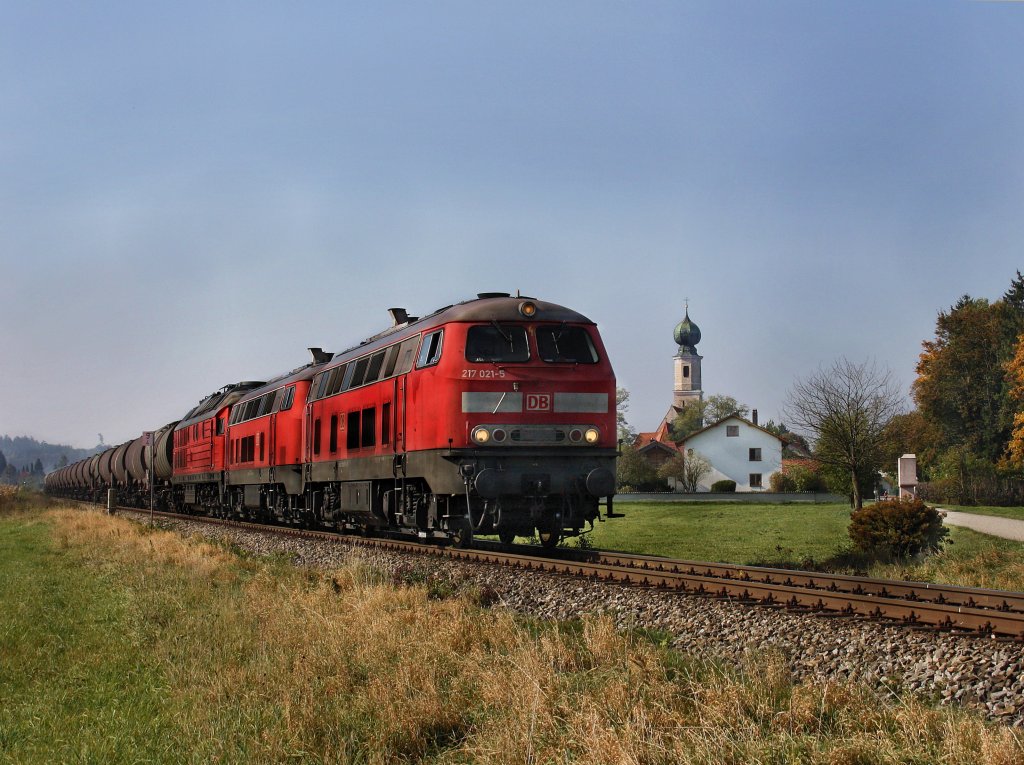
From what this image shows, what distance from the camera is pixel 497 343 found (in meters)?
14.9

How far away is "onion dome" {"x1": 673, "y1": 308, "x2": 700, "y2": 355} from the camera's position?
181 meters

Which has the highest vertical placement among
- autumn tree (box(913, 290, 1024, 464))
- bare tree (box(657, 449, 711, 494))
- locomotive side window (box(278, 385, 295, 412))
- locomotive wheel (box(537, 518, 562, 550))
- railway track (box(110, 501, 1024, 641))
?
autumn tree (box(913, 290, 1024, 464))

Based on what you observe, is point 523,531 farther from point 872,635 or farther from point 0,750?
point 0,750

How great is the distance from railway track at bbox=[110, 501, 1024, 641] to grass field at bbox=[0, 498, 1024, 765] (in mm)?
1713

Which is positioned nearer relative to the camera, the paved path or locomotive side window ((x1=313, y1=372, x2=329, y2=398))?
locomotive side window ((x1=313, y1=372, x2=329, y2=398))

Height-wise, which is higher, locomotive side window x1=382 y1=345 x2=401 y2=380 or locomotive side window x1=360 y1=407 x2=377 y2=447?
locomotive side window x1=382 y1=345 x2=401 y2=380

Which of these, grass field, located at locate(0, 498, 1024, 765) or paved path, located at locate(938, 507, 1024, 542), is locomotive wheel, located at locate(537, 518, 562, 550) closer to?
grass field, located at locate(0, 498, 1024, 765)

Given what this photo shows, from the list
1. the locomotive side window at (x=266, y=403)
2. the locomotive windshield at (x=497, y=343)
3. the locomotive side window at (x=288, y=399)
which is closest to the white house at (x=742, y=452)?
the locomotive side window at (x=266, y=403)

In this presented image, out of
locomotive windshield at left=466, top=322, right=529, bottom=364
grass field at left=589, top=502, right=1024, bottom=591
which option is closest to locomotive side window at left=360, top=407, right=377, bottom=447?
locomotive windshield at left=466, top=322, right=529, bottom=364

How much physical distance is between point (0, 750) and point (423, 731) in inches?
114

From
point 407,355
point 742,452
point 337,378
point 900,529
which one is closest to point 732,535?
point 900,529

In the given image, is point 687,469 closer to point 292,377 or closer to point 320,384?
point 292,377

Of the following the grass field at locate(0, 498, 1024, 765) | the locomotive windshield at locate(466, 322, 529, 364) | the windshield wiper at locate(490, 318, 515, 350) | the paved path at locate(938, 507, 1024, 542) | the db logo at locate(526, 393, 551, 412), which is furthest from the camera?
the paved path at locate(938, 507, 1024, 542)

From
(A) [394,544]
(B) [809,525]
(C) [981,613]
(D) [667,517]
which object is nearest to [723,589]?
(C) [981,613]
